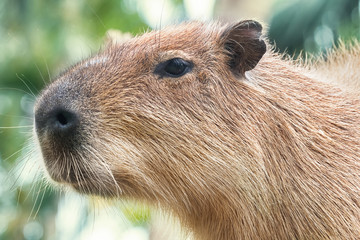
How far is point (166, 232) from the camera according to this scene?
14.1ft

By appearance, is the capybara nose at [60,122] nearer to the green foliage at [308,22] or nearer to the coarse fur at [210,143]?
the coarse fur at [210,143]

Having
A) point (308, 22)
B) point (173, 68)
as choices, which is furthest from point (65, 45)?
point (173, 68)

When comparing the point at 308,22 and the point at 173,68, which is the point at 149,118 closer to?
the point at 173,68

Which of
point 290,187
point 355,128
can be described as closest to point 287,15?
point 355,128

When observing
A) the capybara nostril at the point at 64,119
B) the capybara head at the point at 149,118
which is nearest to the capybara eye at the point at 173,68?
the capybara head at the point at 149,118

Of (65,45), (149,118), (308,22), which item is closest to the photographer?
(149,118)

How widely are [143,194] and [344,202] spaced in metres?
1.36

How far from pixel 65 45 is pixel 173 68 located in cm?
1535

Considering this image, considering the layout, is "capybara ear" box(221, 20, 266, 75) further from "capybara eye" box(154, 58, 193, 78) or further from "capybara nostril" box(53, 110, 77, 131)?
"capybara nostril" box(53, 110, 77, 131)

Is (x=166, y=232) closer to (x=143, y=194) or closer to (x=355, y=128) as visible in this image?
(x=143, y=194)

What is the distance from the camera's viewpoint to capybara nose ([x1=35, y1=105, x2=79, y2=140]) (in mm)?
3133

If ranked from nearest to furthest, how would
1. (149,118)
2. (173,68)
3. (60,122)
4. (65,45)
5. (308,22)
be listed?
(60,122), (149,118), (173,68), (308,22), (65,45)

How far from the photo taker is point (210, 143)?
330 cm

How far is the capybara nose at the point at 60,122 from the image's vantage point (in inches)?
123
